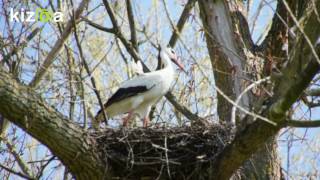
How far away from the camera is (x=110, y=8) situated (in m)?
8.05

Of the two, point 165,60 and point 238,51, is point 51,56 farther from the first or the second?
point 238,51

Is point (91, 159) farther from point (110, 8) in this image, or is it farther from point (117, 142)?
point (110, 8)

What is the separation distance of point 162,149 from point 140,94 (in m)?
1.96

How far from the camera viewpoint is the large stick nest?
5.99 m

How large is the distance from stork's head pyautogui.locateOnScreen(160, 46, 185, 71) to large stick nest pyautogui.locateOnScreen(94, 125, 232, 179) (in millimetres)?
2369

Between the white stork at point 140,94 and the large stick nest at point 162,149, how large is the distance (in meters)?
1.50

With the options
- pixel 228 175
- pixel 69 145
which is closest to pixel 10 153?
pixel 69 145

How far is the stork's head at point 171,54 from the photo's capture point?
8.61m

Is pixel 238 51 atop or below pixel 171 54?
below

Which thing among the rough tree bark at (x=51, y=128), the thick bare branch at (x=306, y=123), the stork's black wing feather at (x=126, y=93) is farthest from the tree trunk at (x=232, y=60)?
the thick bare branch at (x=306, y=123)

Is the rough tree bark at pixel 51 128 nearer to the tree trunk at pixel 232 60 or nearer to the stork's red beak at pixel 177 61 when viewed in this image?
the tree trunk at pixel 232 60

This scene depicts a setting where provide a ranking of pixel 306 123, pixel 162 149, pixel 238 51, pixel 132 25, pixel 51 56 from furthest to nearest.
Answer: pixel 132 25, pixel 238 51, pixel 51 56, pixel 162 149, pixel 306 123

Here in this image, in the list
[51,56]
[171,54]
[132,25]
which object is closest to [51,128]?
[51,56]

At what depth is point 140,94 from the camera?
26.5ft
